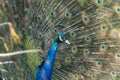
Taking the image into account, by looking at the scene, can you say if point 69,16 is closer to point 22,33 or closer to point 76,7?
point 76,7

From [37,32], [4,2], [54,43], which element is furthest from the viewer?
[4,2]

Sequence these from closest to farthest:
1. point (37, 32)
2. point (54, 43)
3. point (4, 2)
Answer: point (54, 43) < point (37, 32) < point (4, 2)

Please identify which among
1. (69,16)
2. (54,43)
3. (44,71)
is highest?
(69,16)

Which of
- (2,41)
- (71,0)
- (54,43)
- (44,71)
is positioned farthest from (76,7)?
(2,41)

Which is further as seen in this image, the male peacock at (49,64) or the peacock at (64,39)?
the peacock at (64,39)

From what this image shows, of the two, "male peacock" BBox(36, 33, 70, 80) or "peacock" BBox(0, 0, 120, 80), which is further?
"peacock" BBox(0, 0, 120, 80)

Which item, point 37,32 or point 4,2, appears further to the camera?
point 4,2

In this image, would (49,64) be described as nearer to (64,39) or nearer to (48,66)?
(48,66)
